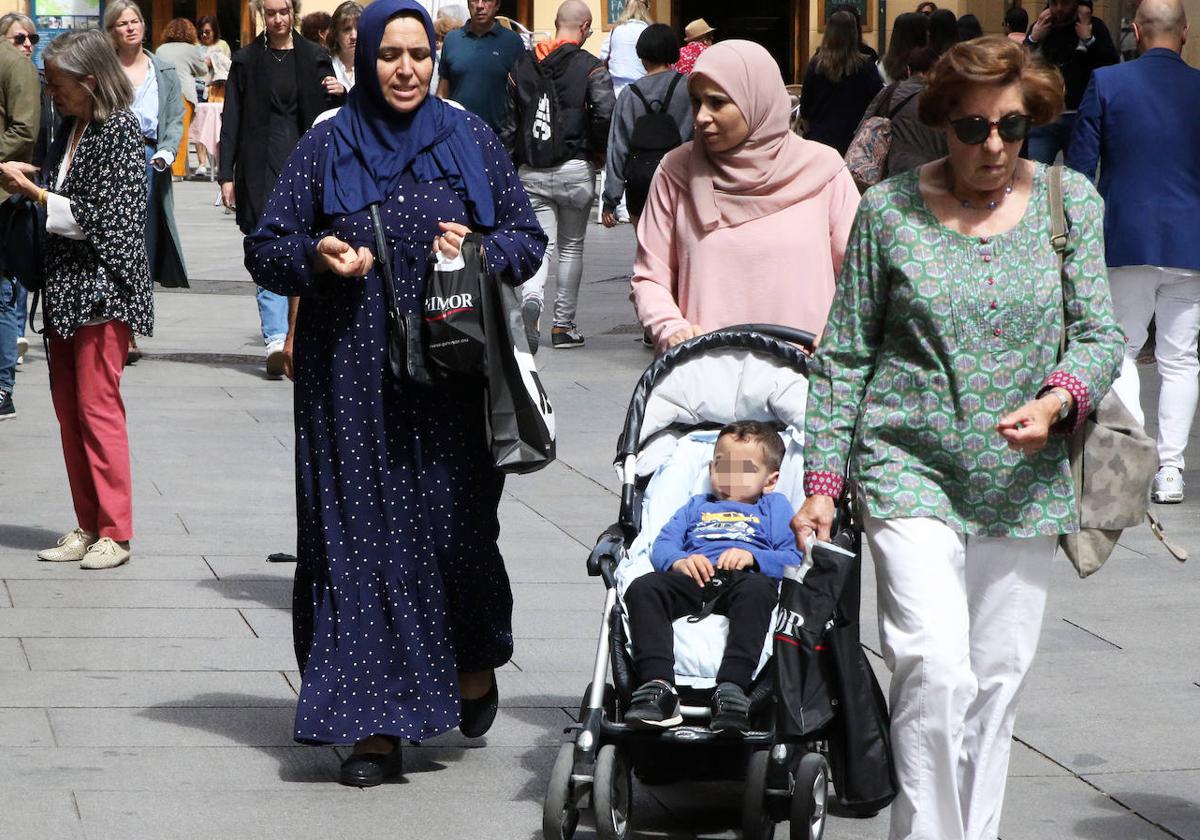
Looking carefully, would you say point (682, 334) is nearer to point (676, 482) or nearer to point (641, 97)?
point (676, 482)

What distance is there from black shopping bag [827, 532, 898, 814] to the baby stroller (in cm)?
4

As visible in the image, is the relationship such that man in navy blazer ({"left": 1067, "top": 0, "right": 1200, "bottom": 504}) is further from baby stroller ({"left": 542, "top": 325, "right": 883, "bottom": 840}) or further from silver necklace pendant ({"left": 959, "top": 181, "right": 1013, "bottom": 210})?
silver necklace pendant ({"left": 959, "top": 181, "right": 1013, "bottom": 210})

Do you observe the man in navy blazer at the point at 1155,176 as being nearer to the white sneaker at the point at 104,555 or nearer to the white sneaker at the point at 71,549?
the white sneaker at the point at 104,555

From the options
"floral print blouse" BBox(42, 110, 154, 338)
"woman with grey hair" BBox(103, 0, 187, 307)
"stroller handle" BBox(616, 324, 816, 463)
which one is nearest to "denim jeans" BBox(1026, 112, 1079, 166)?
"woman with grey hair" BBox(103, 0, 187, 307)

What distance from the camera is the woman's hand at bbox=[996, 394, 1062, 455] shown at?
3.81 m

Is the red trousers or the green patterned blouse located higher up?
the green patterned blouse

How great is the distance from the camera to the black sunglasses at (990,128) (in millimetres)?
3977

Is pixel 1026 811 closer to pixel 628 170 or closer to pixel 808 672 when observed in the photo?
pixel 808 672

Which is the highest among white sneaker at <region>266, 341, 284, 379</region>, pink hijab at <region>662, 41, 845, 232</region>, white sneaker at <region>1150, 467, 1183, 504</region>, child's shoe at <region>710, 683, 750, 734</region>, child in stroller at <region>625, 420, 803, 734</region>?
pink hijab at <region>662, 41, 845, 232</region>

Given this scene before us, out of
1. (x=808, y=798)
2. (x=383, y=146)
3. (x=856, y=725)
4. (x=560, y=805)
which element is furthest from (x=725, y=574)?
(x=383, y=146)

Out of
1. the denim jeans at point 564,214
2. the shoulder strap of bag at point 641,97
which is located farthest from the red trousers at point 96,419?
the denim jeans at point 564,214

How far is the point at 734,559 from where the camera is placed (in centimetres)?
468

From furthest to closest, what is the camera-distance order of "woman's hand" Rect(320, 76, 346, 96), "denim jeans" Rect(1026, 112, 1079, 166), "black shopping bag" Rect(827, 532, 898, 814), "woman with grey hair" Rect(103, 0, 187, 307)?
"denim jeans" Rect(1026, 112, 1079, 166) → "woman with grey hair" Rect(103, 0, 187, 307) → "woman's hand" Rect(320, 76, 346, 96) → "black shopping bag" Rect(827, 532, 898, 814)

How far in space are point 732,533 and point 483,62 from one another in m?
8.83
